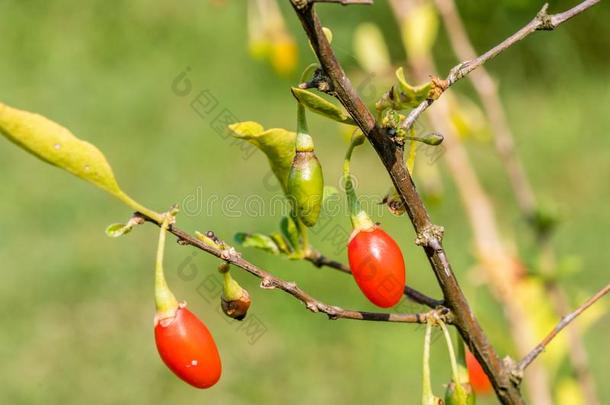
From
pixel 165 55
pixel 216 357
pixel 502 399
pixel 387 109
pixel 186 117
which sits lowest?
pixel 216 357

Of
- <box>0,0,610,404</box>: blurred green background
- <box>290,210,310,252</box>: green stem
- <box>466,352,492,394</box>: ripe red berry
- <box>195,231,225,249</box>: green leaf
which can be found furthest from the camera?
<box>0,0,610,404</box>: blurred green background

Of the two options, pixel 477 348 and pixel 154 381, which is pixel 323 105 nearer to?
pixel 477 348

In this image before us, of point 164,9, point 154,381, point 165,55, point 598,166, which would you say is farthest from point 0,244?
point 598,166

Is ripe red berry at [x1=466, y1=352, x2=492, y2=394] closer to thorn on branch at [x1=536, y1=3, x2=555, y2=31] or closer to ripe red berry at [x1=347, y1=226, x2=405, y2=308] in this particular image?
ripe red berry at [x1=347, y1=226, x2=405, y2=308]

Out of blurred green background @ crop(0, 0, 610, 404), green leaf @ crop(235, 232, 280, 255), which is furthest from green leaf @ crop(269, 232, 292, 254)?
blurred green background @ crop(0, 0, 610, 404)

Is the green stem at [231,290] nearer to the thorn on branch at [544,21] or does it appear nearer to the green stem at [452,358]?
the green stem at [452,358]

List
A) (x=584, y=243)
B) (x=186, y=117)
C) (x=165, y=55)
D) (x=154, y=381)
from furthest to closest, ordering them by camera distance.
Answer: (x=165, y=55), (x=186, y=117), (x=584, y=243), (x=154, y=381)

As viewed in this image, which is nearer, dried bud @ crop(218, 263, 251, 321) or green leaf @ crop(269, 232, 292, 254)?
dried bud @ crop(218, 263, 251, 321)
